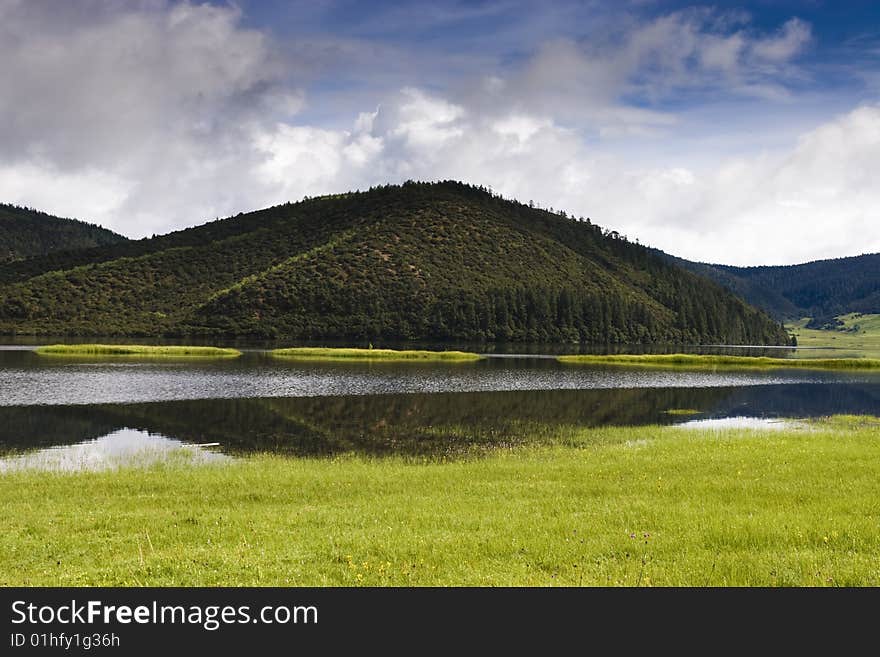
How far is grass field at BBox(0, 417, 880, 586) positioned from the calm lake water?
8096 mm

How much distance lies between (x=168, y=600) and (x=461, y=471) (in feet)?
54.2

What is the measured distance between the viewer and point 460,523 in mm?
15742

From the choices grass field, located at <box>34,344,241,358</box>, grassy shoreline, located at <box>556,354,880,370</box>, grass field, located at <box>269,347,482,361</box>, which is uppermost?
grass field, located at <box>34,344,241,358</box>

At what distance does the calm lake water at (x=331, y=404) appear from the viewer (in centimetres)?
3506

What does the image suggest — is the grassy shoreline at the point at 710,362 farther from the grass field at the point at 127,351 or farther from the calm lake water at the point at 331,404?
the grass field at the point at 127,351

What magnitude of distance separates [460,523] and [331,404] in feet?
125

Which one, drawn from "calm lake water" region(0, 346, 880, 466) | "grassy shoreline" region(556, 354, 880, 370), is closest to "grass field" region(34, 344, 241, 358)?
"calm lake water" region(0, 346, 880, 466)

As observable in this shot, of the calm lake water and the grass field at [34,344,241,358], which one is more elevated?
the grass field at [34,344,241,358]

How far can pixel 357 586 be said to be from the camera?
1123cm

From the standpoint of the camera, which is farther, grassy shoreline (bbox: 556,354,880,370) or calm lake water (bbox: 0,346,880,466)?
grassy shoreline (bbox: 556,354,880,370)

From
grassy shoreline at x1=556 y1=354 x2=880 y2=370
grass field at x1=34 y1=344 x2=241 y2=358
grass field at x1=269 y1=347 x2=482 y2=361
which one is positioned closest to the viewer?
grass field at x1=34 y1=344 x2=241 y2=358

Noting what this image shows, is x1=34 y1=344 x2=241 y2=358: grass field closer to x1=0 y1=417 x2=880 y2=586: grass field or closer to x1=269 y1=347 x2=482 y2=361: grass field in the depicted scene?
x1=269 y1=347 x2=482 y2=361: grass field

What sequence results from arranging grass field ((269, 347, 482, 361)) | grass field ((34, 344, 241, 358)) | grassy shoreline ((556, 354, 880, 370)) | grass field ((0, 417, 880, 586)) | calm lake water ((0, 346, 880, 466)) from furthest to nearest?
grass field ((269, 347, 482, 361))
grassy shoreline ((556, 354, 880, 370))
grass field ((34, 344, 241, 358))
calm lake water ((0, 346, 880, 466))
grass field ((0, 417, 880, 586))

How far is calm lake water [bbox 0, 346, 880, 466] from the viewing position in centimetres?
3506
